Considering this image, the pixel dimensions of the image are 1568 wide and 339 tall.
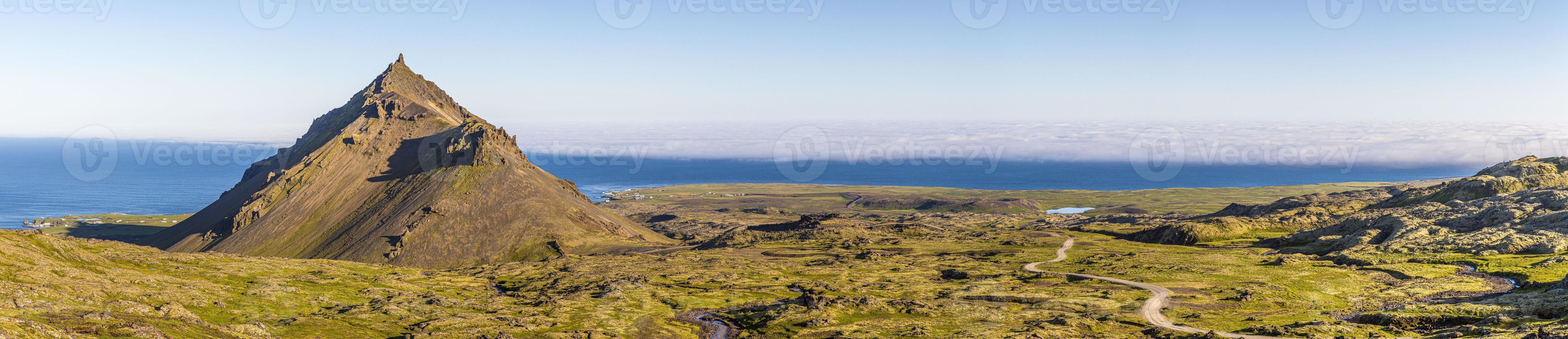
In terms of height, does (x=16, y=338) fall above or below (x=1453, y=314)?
above

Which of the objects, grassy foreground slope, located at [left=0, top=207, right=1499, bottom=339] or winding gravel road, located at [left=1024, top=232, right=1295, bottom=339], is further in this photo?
grassy foreground slope, located at [left=0, top=207, right=1499, bottom=339]

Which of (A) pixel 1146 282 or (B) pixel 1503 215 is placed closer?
(A) pixel 1146 282

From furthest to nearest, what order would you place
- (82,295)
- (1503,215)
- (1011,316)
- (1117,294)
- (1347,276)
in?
(1503,215)
(1347,276)
(1117,294)
(1011,316)
(82,295)

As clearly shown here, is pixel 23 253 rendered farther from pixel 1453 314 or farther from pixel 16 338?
pixel 1453 314

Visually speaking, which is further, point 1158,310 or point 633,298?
point 633,298

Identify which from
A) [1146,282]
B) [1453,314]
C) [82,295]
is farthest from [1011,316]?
[82,295]

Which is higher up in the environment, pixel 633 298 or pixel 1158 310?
pixel 1158 310

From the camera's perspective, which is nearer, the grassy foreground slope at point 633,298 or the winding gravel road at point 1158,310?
the winding gravel road at point 1158,310

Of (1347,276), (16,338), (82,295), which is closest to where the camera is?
(16,338)
